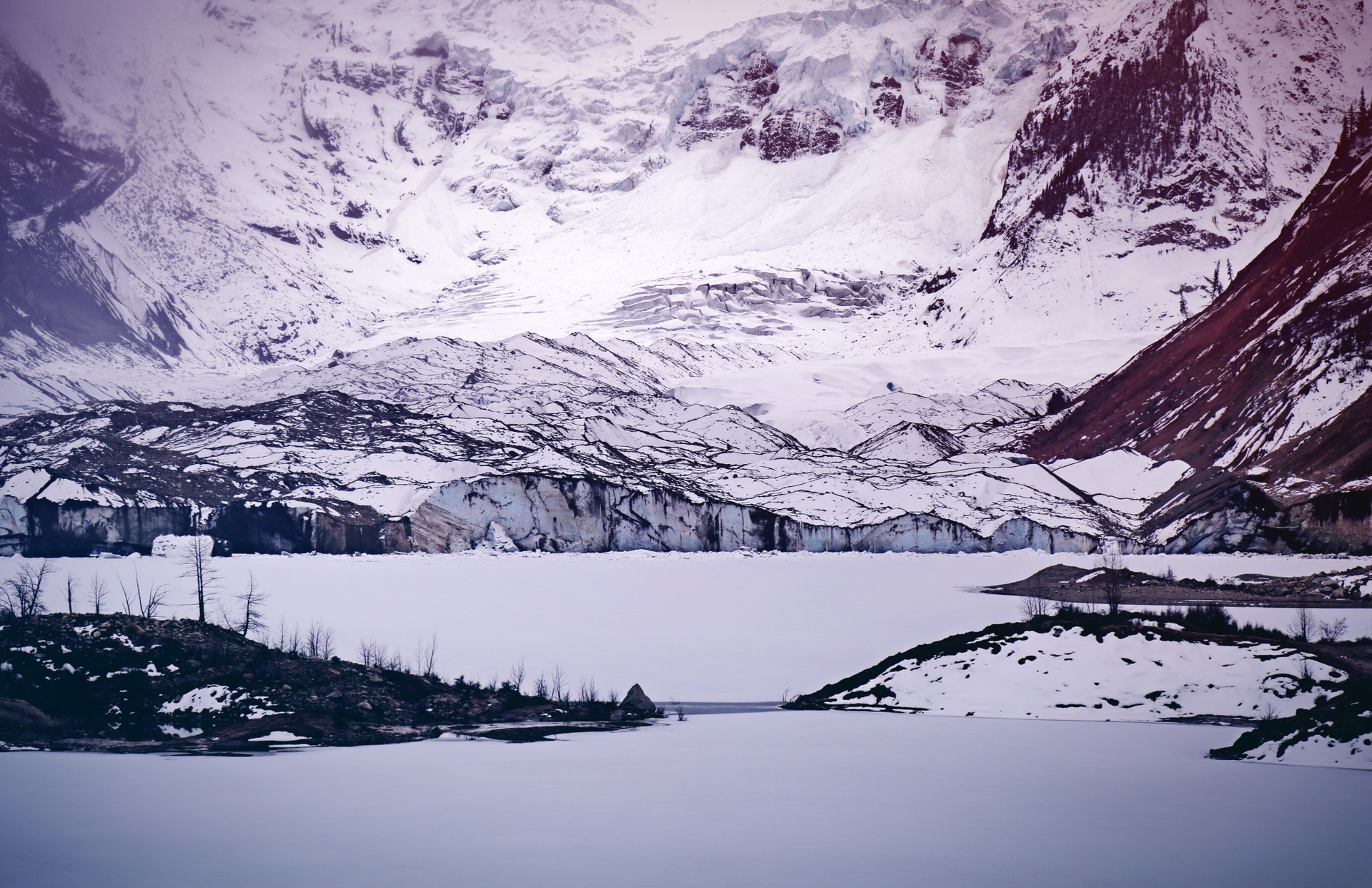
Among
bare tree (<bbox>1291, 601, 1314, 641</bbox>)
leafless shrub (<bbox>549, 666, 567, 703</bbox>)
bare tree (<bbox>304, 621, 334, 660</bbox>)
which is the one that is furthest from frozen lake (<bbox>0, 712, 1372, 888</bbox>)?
bare tree (<bbox>1291, 601, 1314, 641</bbox>)

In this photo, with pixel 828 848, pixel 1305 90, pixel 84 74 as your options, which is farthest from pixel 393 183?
pixel 828 848

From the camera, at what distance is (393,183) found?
7308 inches

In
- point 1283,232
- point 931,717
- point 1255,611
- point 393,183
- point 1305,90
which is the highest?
point 393,183

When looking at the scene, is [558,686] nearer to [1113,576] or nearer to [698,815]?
[698,815]

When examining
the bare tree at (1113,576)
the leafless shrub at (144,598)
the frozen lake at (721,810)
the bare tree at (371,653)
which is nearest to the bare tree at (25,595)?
the leafless shrub at (144,598)

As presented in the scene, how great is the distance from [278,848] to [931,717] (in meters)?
8.17

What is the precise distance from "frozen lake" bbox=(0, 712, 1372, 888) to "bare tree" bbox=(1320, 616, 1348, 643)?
7859 millimetres

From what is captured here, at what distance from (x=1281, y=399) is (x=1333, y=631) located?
23578mm

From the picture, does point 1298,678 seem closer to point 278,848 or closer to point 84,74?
point 278,848

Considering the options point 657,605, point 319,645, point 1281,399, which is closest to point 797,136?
point 1281,399

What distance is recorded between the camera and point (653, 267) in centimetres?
14050

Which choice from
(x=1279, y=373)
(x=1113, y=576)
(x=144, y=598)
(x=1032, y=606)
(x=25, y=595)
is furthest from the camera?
(x=1279, y=373)

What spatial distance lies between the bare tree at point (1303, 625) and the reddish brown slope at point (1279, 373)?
13.3 m

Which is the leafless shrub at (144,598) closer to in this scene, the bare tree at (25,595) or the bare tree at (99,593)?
the bare tree at (99,593)
